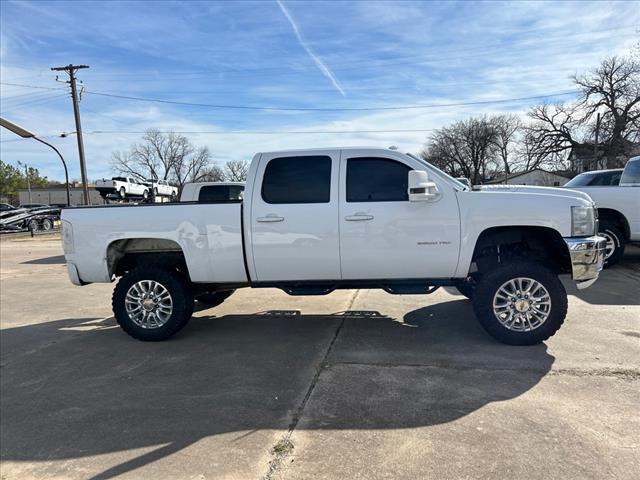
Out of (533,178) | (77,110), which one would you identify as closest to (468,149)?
(533,178)

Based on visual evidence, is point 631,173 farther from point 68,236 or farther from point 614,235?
point 68,236

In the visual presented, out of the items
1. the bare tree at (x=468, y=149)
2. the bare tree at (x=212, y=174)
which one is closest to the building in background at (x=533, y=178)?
the bare tree at (x=468, y=149)

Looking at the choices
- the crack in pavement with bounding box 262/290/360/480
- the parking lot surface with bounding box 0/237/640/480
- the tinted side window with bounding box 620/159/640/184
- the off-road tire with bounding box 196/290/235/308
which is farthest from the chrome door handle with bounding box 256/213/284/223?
the tinted side window with bounding box 620/159/640/184

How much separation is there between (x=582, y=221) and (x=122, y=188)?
3057 centimetres

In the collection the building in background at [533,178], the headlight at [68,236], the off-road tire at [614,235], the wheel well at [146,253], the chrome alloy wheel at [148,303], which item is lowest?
the chrome alloy wheel at [148,303]

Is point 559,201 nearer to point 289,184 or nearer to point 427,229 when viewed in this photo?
point 427,229

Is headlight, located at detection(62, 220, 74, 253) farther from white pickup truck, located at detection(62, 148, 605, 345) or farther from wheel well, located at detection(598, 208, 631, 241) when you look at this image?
wheel well, located at detection(598, 208, 631, 241)

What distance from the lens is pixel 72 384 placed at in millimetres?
4344

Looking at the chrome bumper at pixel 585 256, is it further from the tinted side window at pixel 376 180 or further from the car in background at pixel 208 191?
the car in background at pixel 208 191

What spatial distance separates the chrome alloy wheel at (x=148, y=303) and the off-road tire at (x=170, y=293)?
0.14 feet

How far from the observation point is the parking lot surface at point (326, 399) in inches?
115

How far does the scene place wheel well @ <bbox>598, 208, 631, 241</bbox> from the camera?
29.0ft

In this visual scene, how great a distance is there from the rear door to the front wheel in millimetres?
1621

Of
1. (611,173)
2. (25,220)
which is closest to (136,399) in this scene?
(611,173)
